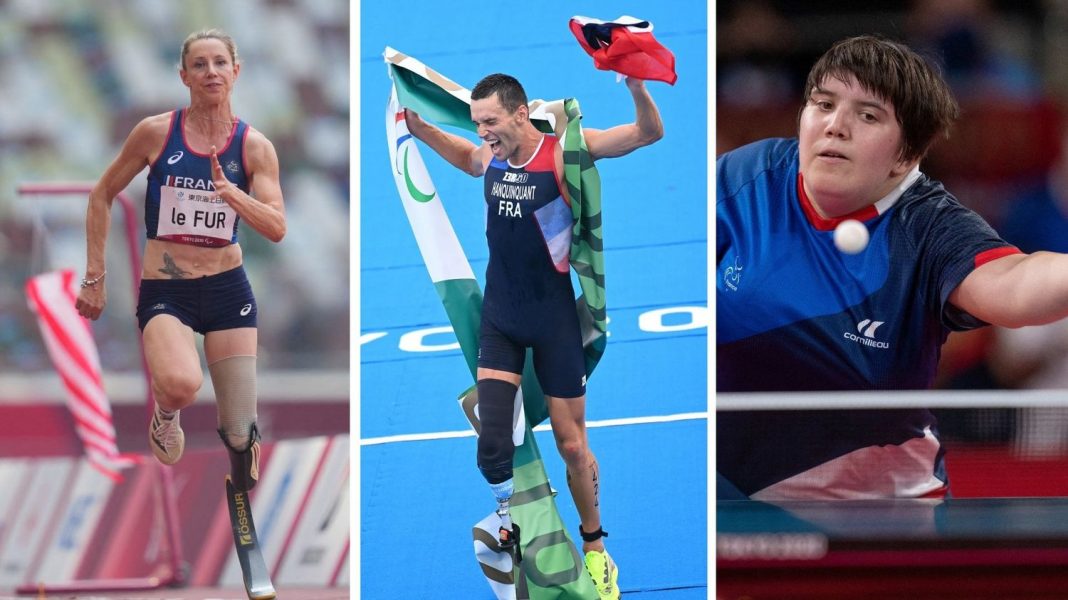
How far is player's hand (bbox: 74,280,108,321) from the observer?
12.0 feet

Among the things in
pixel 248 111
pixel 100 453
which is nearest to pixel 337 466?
pixel 100 453

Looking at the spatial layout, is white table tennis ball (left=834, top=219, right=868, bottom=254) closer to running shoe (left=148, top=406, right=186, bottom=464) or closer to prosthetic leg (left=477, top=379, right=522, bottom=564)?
prosthetic leg (left=477, top=379, right=522, bottom=564)

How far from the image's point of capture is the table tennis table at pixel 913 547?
143 inches

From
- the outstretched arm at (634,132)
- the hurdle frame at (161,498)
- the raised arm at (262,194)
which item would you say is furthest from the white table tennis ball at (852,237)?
the hurdle frame at (161,498)

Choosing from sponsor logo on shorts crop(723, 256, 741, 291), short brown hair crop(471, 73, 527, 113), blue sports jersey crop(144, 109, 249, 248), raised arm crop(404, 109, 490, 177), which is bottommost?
sponsor logo on shorts crop(723, 256, 741, 291)

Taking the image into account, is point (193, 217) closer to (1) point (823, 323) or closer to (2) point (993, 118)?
(1) point (823, 323)

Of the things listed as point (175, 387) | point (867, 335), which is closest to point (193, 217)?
point (175, 387)

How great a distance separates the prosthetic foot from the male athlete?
62cm

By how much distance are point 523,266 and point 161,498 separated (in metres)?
1.19

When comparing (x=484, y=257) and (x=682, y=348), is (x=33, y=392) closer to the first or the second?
(x=484, y=257)

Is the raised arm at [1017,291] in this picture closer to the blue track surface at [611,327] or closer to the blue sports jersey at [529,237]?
the blue track surface at [611,327]

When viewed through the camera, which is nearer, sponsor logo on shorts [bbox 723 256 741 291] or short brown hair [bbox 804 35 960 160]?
short brown hair [bbox 804 35 960 160]

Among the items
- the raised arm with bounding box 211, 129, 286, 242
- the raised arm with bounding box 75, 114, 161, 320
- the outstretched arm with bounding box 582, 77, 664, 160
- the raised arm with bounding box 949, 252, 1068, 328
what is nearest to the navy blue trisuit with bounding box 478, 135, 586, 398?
the outstretched arm with bounding box 582, 77, 664, 160

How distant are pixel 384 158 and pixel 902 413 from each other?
1.60 meters
